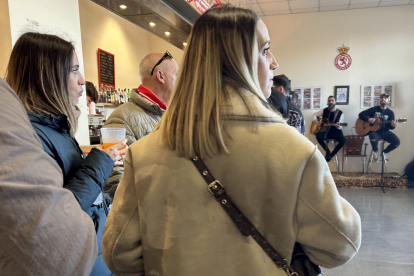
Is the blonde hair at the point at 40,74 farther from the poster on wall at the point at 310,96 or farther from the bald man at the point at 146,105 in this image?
the poster on wall at the point at 310,96

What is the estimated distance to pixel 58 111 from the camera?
1.13 m

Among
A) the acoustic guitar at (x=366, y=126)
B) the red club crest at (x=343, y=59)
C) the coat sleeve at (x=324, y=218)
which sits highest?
the red club crest at (x=343, y=59)

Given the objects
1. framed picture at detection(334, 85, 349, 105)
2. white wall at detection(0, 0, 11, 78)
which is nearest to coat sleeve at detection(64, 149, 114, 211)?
white wall at detection(0, 0, 11, 78)

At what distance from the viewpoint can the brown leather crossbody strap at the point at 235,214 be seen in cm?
71

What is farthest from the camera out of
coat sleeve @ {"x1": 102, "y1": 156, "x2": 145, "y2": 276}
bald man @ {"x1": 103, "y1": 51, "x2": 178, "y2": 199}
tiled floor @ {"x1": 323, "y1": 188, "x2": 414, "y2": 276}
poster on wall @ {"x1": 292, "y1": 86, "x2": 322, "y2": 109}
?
poster on wall @ {"x1": 292, "y1": 86, "x2": 322, "y2": 109}

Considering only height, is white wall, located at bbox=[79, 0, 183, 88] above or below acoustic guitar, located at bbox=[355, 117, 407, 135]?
above

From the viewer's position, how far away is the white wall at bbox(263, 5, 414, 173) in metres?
6.91

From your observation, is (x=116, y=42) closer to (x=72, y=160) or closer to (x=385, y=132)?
(x=72, y=160)

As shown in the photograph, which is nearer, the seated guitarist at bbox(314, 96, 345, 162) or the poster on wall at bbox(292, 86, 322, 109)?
the seated guitarist at bbox(314, 96, 345, 162)

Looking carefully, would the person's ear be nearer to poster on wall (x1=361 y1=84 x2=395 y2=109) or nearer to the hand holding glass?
the hand holding glass

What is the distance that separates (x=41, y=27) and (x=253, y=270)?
259 centimetres

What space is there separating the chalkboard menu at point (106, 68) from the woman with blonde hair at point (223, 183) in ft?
17.6

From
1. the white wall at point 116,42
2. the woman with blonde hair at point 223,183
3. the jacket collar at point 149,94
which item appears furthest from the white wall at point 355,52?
the woman with blonde hair at point 223,183

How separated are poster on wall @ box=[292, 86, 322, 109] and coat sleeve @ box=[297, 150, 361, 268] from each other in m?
7.24
